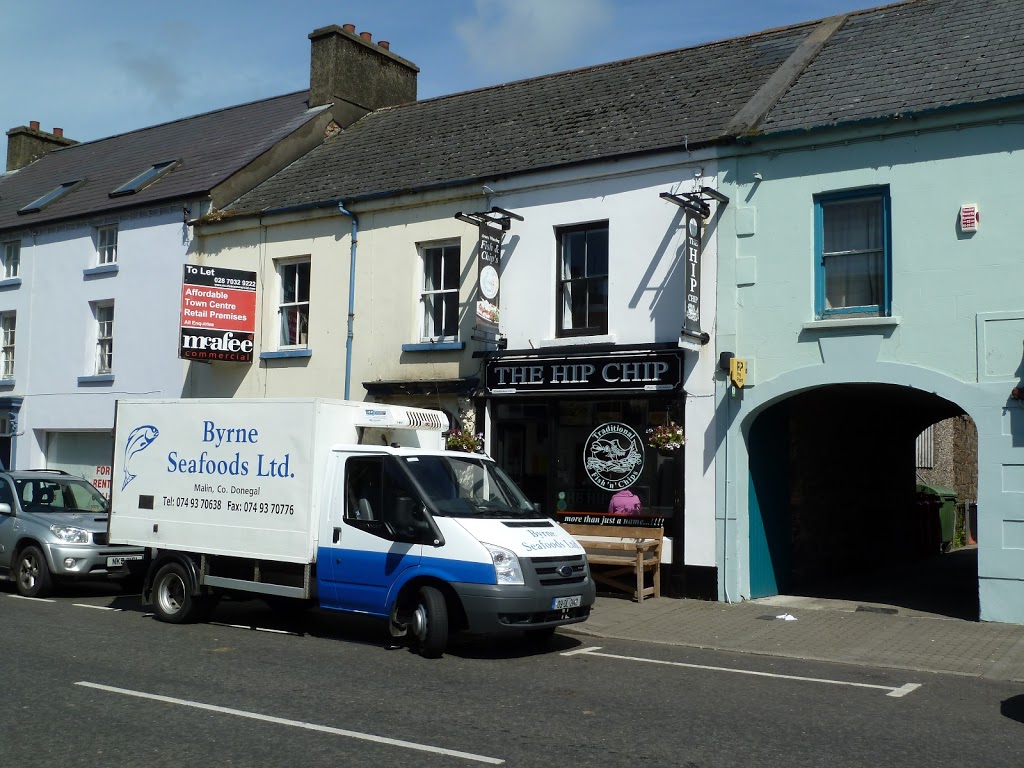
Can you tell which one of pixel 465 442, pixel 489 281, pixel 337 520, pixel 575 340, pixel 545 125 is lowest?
pixel 337 520

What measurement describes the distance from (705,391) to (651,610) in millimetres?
3069

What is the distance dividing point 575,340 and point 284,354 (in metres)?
5.94

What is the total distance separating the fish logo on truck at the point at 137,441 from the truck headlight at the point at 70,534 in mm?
1678

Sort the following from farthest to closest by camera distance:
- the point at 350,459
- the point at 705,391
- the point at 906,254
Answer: the point at 705,391, the point at 906,254, the point at 350,459

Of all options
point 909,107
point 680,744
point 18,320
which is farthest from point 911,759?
point 18,320

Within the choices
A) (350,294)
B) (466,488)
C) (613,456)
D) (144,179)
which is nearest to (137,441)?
(466,488)

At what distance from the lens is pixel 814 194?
13641 millimetres

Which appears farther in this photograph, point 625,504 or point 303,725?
point 625,504

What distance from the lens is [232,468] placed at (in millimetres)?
11555

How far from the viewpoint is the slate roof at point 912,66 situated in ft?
43.1

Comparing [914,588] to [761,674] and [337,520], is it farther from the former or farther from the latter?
[337,520]

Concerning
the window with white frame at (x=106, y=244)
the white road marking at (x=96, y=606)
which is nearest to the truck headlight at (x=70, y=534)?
the white road marking at (x=96, y=606)

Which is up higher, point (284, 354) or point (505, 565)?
point (284, 354)

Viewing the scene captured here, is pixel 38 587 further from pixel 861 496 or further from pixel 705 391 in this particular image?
pixel 861 496
